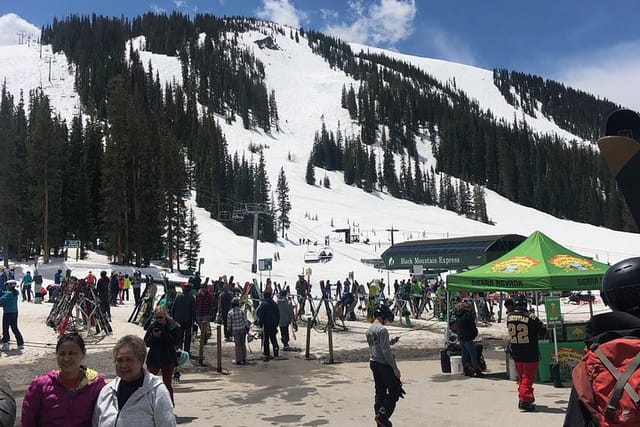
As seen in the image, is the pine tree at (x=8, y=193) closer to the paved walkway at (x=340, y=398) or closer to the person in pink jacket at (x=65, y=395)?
the paved walkway at (x=340, y=398)

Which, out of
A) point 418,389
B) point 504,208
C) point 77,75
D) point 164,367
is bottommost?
point 418,389

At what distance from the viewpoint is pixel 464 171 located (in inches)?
5487

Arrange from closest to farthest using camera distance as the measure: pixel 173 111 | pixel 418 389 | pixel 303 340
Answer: pixel 418 389
pixel 303 340
pixel 173 111

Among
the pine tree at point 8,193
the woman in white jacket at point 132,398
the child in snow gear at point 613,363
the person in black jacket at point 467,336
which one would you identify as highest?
the pine tree at point 8,193

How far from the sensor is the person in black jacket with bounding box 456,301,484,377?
1094cm

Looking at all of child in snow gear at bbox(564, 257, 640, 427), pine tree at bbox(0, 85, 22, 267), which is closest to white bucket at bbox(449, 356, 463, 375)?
child in snow gear at bbox(564, 257, 640, 427)

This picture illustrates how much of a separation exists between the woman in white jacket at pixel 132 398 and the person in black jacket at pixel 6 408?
530 mm

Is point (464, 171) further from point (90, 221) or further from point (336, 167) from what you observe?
point (90, 221)

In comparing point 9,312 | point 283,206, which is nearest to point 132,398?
point 9,312

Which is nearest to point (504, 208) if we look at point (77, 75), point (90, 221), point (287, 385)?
point (90, 221)

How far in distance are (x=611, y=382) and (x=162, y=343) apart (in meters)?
6.44

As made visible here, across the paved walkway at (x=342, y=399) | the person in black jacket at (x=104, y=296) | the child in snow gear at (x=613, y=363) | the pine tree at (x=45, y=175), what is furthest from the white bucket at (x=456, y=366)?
the pine tree at (x=45, y=175)

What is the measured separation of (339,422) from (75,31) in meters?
180

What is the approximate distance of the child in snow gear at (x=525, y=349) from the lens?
788 cm
